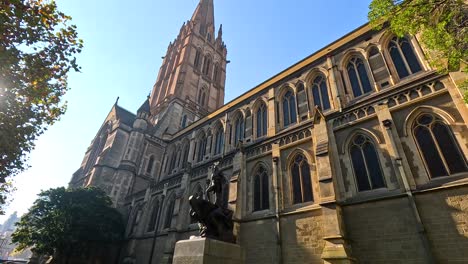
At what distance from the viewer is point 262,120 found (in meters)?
17.1

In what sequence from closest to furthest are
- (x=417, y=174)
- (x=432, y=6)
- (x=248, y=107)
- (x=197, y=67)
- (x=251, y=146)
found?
(x=432, y=6) → (x=417, y=174) → (x=251, y=146) → (x=248, y=107) → (x=197, y=67)

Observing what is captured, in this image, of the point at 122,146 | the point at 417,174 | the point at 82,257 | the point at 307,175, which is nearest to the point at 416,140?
the point at 417,174

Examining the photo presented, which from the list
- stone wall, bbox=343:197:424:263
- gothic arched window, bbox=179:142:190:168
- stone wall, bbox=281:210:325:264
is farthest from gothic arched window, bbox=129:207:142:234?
stone wall, bbox=343:197:424:263

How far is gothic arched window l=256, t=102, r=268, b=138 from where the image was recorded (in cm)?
1669

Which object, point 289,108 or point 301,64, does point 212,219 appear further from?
point 301,64

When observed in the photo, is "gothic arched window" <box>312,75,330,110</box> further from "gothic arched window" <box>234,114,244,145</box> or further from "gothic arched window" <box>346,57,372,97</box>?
"gothic arched window" <box>234,114,244,145</box>

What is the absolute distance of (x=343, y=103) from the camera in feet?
42.0

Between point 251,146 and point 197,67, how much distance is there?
2814 centimetres

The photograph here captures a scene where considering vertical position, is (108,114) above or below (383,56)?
above

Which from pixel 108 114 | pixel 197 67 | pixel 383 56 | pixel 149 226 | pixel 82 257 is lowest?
pixel 82 257

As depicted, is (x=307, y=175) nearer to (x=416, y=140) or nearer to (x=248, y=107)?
(x=416, y=140)

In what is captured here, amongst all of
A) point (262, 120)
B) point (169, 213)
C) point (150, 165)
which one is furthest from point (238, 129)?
point (150, 165)

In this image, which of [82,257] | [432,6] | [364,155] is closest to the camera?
[432,6]

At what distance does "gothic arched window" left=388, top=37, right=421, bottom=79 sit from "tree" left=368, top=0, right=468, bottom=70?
360cm
